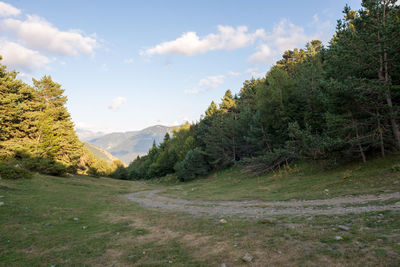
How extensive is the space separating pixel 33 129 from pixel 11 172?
59.5 ft

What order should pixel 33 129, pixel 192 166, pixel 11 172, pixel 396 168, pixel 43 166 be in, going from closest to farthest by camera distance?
pixel 396 168, pixel 11 172, pixel 43 166, pixel 33 129, pixel 192 166

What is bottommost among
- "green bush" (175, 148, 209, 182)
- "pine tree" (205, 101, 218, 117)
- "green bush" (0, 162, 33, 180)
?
"green bush" (175, 148, 209, 182)

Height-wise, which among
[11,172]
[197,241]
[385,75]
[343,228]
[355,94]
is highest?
[385,75]

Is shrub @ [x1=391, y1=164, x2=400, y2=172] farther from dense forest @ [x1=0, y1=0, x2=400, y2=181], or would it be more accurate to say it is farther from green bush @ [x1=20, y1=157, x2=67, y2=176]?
green bush @ [x1=20, y1=157, x2=67, y2=176]

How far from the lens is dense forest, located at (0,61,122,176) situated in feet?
102

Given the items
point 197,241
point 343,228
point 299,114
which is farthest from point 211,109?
point 343,228

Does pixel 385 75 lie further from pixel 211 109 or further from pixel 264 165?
pixel 211 109

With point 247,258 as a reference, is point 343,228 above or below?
below

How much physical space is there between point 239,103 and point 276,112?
28095 mm

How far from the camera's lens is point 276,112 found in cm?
3080

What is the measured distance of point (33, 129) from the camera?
3716cm

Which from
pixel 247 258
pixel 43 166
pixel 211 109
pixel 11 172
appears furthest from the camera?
pixel 211 109

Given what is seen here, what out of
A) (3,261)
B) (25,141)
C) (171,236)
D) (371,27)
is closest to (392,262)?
(171,236)

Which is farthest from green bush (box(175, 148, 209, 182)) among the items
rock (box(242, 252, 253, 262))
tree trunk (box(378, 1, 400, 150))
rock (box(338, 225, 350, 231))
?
rock (box(242, 252, 253, 262))
